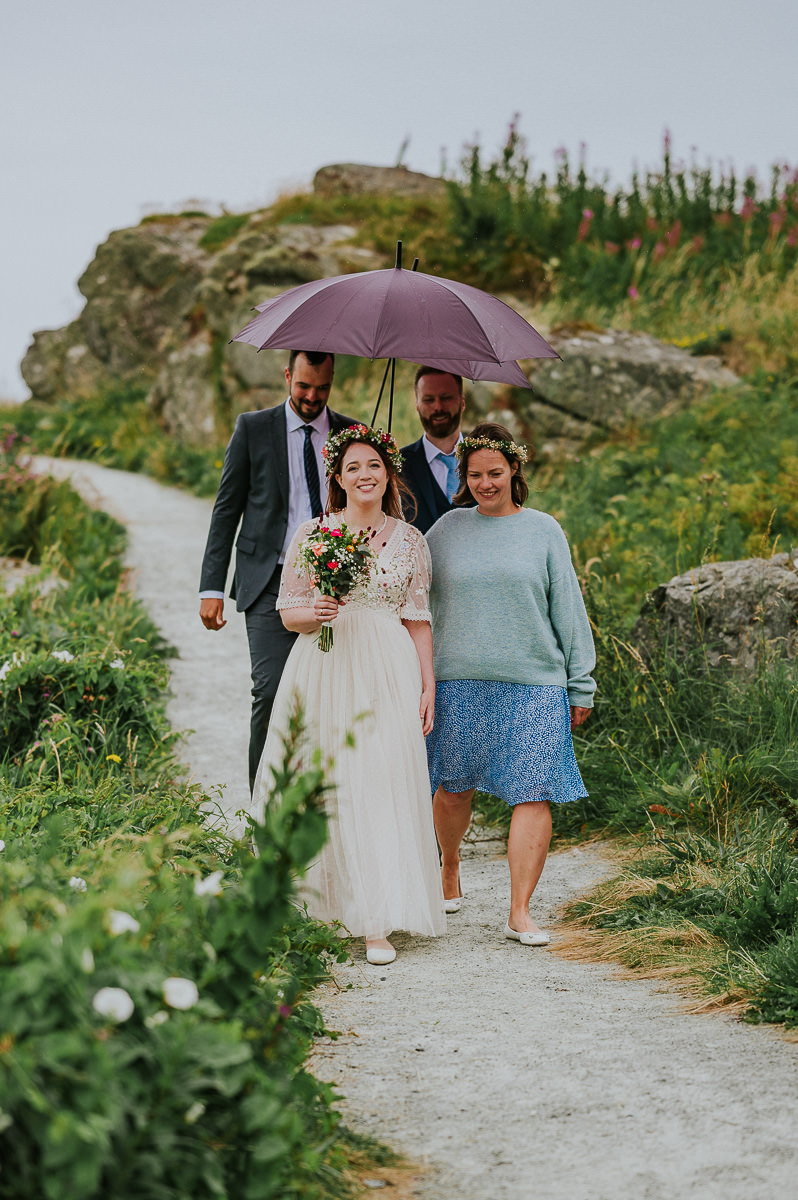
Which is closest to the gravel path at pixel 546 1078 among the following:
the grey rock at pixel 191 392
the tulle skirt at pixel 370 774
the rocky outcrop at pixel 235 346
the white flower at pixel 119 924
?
the tulle skirt at pixel 370 774

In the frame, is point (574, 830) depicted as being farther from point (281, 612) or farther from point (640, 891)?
point (281, 612)

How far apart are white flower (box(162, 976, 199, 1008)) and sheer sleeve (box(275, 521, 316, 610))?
243 centimetres

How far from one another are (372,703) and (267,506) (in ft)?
3.70

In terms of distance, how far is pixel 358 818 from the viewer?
402cm

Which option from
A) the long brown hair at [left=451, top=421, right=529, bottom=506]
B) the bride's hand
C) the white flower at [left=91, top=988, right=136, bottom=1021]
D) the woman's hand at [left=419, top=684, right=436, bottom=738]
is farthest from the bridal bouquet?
the white flower at [left=91, top=988, right=136, bottom=1021]

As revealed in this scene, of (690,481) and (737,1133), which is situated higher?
(690,481)

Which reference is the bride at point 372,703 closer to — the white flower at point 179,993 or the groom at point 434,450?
the groom at point 434,450

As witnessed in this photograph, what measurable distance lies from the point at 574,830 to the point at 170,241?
16.7 meters

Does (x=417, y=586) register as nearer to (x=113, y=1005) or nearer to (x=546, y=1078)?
(x=546, y=1078)

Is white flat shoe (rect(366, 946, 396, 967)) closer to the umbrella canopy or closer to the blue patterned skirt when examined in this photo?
the blue patterned skirt

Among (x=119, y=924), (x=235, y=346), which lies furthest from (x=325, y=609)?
(x=235, y=346)

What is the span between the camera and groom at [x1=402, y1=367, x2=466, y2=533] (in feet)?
16.0

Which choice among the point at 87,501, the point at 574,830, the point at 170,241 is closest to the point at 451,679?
the point at 574,830

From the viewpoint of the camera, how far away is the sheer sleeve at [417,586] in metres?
4.27
